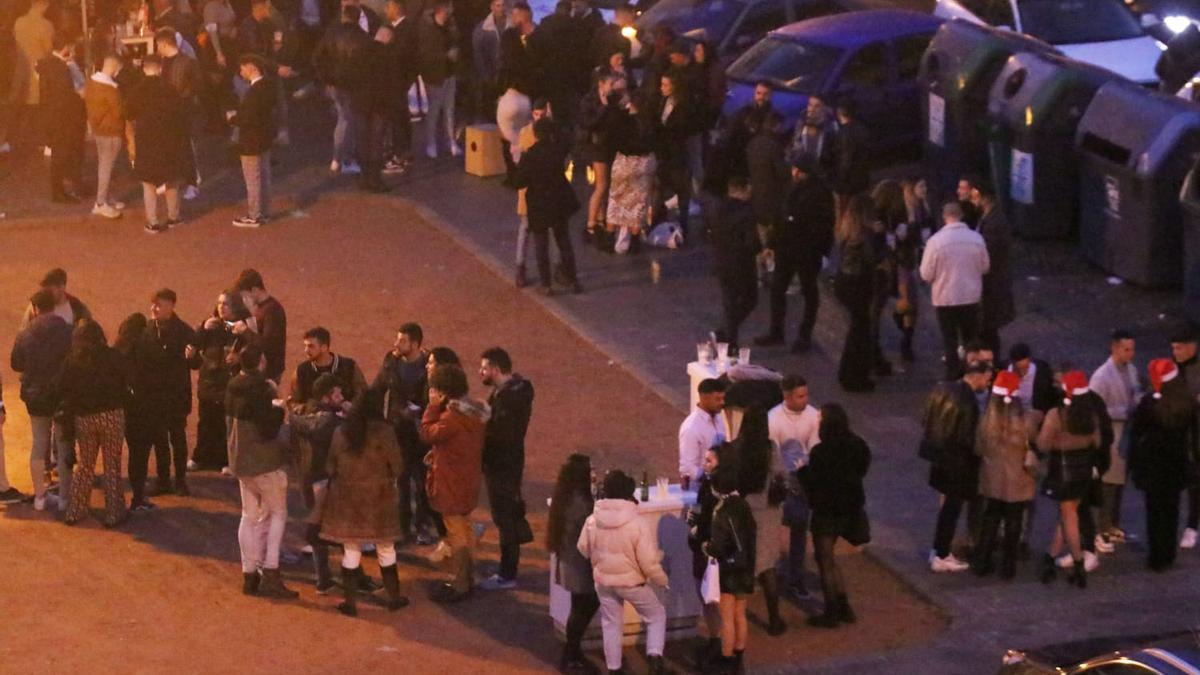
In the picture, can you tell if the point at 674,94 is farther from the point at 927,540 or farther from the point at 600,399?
the point at 927,540

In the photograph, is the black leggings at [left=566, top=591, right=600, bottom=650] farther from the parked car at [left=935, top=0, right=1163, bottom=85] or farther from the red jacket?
the parked car at [left=935, top=0, right=1163, bottom=85]

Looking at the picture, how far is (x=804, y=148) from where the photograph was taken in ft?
61.2

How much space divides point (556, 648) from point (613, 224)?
837cm

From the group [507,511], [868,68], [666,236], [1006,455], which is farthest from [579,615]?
[868,68]

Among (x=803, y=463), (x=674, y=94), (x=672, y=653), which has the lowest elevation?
(x=672, y=653)

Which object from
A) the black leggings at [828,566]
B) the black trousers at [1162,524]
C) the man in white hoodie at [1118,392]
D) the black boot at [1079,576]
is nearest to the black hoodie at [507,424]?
the black leggings at [828,566]

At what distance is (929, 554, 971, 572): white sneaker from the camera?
507 inches

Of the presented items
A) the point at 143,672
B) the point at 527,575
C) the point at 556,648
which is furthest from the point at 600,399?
the point at 143,672

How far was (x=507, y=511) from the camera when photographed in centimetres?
1259

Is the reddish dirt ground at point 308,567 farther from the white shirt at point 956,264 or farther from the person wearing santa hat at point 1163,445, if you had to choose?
the white shirt at point 956,264

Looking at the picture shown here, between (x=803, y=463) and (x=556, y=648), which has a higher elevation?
(x=803, y=463)

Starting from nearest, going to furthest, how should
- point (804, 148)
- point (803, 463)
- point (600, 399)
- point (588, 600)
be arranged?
point (588, 600)
point (803, 463)
point (600, 399)
point (804, 148)

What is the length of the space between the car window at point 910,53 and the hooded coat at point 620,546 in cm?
1193

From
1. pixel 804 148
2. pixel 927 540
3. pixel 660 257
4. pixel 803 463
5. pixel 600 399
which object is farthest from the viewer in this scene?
pixel 660 257
